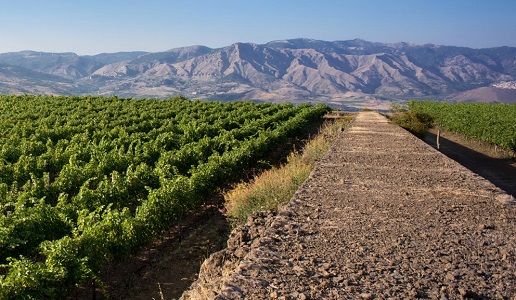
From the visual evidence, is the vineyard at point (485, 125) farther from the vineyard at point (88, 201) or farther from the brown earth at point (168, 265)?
the brown earth at point (168, 265)

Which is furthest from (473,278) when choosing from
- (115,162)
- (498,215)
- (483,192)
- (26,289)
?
(115,162)

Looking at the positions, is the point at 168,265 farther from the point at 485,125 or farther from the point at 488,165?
the point at 485,125

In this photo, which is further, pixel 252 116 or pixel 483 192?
pixel 252 116

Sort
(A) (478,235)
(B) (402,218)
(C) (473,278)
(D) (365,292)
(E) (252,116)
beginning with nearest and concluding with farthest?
(D) (365,292) < (C) (473,278) < (A) (478,235) < (B) (402,218) < (E) (252,116)

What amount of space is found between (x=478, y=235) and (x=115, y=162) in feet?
36.8

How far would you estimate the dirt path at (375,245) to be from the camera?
177 inches

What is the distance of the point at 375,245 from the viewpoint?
18.1ft

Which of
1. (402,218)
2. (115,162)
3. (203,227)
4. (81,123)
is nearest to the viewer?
(402,218)

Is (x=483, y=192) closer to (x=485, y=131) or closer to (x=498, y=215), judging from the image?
(x=498, y=215)

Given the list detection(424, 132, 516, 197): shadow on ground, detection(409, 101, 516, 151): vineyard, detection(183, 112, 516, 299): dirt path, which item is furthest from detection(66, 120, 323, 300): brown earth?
detection(409, 101, 516, 151): vineyard

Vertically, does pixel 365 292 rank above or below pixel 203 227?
above

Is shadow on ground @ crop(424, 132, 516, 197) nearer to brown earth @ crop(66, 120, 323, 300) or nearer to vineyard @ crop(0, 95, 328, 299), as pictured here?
vineyard @ crop(0, 95, 328, 299)

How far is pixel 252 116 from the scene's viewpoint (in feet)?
104

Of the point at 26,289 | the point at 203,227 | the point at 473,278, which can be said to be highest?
the point at 473,278
